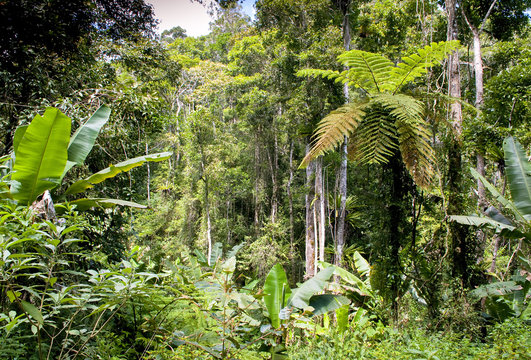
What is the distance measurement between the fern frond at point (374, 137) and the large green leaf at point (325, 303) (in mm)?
1222

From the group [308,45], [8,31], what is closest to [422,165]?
[8,31]

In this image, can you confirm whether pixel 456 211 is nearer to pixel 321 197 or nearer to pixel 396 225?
pixel 396 225

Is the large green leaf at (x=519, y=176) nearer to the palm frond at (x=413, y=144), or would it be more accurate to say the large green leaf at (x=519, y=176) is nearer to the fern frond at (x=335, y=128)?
the palm frond at (x=413, y=144)

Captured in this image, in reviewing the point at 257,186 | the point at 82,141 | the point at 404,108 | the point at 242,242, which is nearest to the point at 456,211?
the point at 404,108

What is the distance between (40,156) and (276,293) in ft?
7.48

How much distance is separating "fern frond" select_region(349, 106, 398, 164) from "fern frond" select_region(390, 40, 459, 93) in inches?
16.6

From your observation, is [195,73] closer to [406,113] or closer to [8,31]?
[8,31]

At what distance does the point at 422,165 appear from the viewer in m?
2.27

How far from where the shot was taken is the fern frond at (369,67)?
2.65 m

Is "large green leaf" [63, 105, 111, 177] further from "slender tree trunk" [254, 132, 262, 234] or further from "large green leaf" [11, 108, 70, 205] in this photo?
"slender tree trunk" [254, 132, 262, 234]

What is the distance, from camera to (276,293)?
246 centimetres

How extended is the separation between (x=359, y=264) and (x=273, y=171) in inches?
393

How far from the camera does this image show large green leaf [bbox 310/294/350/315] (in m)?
2.32

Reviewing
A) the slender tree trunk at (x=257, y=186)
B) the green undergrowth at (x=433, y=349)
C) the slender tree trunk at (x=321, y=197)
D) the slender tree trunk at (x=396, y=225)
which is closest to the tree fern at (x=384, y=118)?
the slender tree trunk at (x=396, y=225)
